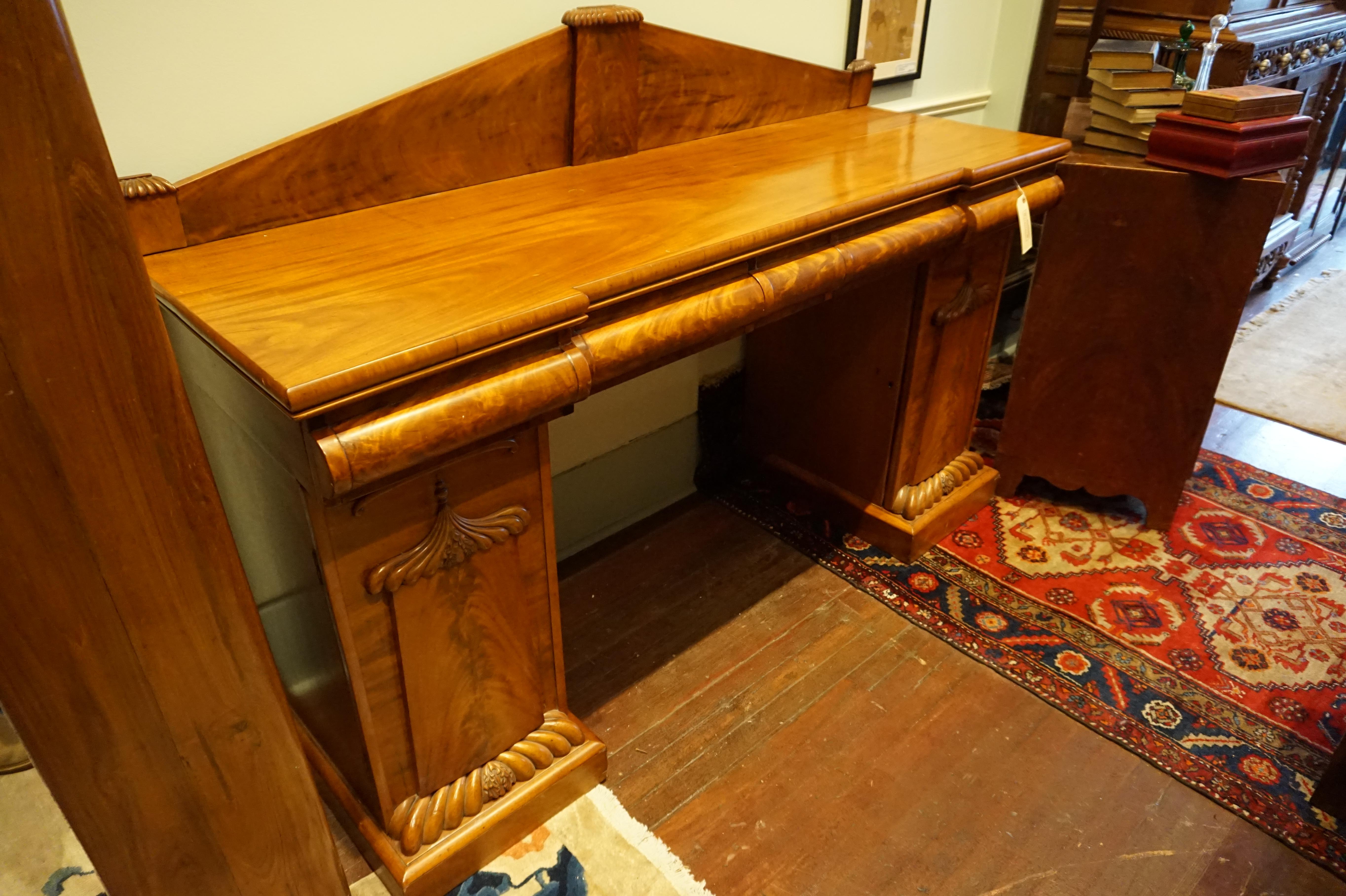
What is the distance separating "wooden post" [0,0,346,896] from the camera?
71 centimetres

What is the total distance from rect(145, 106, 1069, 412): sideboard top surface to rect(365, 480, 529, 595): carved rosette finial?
235 millimetres

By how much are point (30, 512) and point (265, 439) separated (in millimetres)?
245

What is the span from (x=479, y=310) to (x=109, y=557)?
1.44 ft

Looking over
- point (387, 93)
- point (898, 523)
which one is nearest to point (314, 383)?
point (387, 93)

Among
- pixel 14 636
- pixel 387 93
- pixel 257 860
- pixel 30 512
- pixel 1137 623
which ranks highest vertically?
pixel 387 93

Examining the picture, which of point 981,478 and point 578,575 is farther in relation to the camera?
point 981,478

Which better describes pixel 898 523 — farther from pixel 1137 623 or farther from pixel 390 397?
pixel 390 397

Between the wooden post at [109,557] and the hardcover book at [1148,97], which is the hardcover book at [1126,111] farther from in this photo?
the wooden post at [109,557]

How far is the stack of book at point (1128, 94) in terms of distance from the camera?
1964 mm

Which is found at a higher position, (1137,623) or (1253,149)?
(1253,149)

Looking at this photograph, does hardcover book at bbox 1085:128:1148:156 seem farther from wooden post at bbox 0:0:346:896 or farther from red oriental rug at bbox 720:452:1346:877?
wooden post at bbox 0:0:346:896

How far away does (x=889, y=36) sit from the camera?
85.7 inches

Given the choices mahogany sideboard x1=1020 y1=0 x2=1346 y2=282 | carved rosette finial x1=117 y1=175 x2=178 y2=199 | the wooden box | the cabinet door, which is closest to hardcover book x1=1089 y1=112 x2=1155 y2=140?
the wooden box

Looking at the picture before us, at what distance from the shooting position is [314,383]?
0.84m
